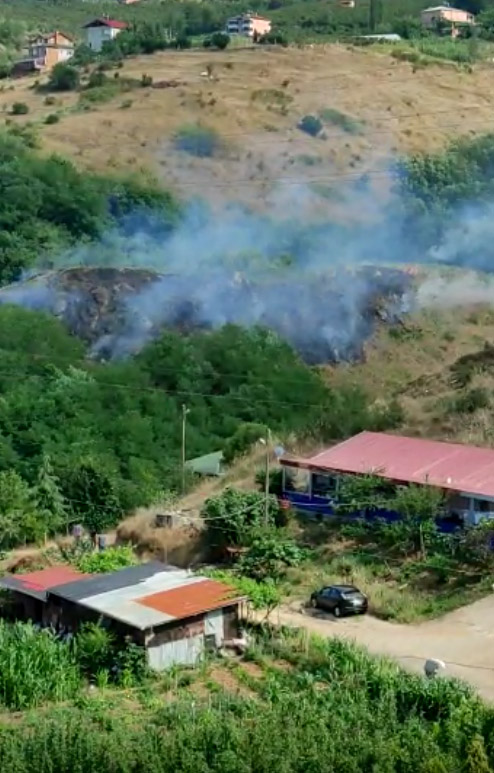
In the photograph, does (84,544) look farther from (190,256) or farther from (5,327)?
(190,256)

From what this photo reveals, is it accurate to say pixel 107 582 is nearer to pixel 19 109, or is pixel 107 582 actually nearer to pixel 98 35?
pixel 19 109

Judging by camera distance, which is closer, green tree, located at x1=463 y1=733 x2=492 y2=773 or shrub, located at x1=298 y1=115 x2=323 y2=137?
green tree, located at x1=463 y1=733 x2=492 y2=773

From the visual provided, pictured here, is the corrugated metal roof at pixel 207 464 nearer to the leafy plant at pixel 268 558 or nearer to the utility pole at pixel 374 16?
the leafy plant at pixel 268 558

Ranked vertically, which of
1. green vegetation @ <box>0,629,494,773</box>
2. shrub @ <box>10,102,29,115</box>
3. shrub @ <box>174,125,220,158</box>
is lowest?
green vegetation @ <box>0,629,494,773</box>

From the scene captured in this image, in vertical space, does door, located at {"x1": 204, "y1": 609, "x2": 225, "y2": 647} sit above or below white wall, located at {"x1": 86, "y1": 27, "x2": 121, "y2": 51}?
below

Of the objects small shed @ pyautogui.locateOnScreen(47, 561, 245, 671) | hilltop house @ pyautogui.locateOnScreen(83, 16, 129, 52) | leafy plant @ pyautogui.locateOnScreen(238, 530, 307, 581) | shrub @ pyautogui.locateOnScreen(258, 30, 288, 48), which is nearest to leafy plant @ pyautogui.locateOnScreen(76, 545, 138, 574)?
small shed @ pyautogui.locateOnScreen(47, 561, 245, 671)

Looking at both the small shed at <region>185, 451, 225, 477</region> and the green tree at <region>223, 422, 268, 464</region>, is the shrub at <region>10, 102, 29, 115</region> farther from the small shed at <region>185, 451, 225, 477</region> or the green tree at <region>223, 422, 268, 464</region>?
the green tree at <region>223, 422, 268, 464</region>

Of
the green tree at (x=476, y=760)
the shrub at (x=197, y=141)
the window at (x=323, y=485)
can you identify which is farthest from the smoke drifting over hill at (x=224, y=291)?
the green tree at (x=476, y=760)
